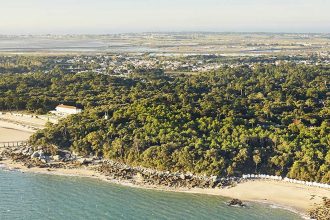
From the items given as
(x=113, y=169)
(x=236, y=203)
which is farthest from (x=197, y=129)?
(x=236, y=203)

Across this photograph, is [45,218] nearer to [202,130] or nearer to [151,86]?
[202,130]

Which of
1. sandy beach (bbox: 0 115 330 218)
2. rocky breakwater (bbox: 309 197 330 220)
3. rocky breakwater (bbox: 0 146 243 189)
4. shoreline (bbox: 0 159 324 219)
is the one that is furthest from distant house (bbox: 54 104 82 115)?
rocky breakwater (bbox: 309 197 330 220)

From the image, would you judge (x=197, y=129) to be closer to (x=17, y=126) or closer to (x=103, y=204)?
(x=103, y=204)

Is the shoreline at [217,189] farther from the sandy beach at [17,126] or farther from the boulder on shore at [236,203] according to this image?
the sandy beach at [17,126]

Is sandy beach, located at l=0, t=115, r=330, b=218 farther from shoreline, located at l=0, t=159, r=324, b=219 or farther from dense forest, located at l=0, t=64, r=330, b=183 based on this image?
dense forest, located at l=0, t=64, r=330, b=183

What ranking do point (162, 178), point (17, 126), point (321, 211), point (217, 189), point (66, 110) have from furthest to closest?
point (66, 110) → point (17, 126) → point (162, 178) → point (217, 189) → point (321, 211)

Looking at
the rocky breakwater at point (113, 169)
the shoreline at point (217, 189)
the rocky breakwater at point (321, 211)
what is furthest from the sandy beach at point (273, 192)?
the rocky breakwater at point (113, 169)

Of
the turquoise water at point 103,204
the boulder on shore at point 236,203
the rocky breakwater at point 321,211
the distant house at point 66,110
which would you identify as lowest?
the turquoise water at point 103,204
